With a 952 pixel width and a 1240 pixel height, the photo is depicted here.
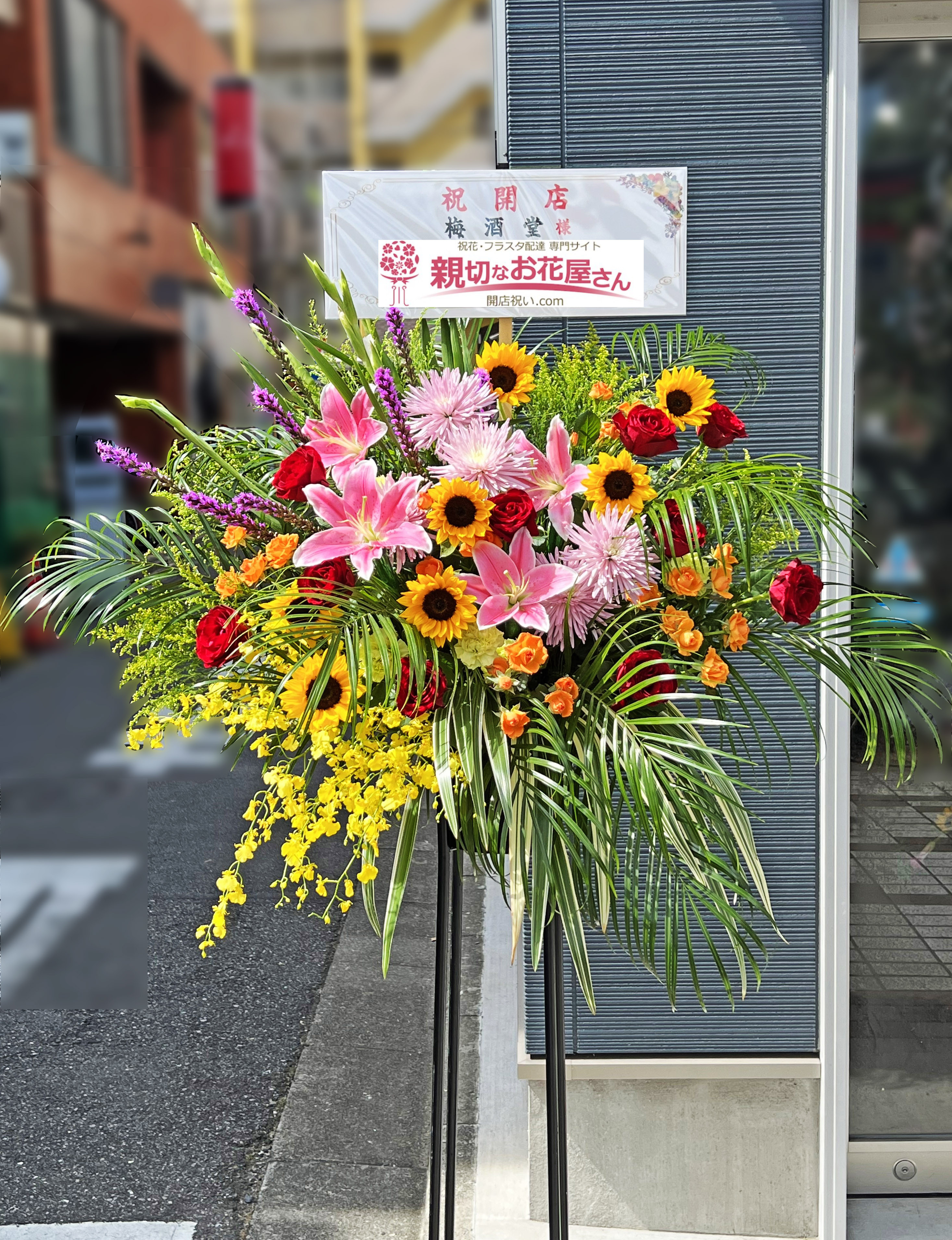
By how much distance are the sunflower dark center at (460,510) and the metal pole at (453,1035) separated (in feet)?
1.46

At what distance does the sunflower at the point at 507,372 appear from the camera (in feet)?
4.21

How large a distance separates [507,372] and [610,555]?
271 mm

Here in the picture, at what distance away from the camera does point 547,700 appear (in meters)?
1.20

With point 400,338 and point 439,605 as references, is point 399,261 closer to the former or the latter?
point 400,338

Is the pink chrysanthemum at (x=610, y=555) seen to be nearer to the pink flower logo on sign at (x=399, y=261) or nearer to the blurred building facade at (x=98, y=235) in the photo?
the blurred building facade at (x=98, y=235)

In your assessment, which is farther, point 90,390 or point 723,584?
point 90,390

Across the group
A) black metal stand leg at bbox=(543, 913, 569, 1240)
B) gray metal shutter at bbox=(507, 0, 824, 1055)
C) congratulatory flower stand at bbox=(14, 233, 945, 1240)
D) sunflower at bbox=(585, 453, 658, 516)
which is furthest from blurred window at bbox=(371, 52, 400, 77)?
black metal stand leg at bbox=(543, 913, 569, 1240)

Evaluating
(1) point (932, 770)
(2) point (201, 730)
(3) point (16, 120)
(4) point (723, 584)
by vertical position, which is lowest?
(1) point (932, 770)

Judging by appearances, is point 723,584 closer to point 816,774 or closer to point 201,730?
point 201,730

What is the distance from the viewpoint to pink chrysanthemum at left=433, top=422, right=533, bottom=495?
116 cm

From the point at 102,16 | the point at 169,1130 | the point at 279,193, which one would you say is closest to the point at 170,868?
the point at 169,1130

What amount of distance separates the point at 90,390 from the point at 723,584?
22.4ft

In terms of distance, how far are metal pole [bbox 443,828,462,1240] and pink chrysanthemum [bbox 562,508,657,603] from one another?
405 mm

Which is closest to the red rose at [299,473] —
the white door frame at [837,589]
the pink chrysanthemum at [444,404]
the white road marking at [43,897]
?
the pink chrysanthemum at [444,404]
